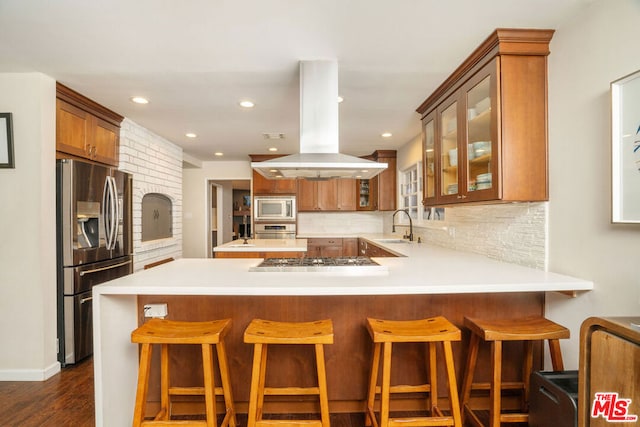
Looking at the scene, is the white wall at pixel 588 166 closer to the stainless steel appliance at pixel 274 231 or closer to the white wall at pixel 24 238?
the white wall at pixel 24 238

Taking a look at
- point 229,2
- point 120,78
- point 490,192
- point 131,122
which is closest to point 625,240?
point 490,192

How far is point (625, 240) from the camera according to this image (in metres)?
1.49

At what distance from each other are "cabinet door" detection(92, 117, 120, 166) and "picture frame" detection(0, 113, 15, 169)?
25.8 inches

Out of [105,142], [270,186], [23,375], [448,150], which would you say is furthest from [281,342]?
[270,186]

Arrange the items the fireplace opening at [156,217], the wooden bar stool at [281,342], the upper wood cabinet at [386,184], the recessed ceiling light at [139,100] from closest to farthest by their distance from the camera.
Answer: the wooden bar stool at [281,342], the recessed ceiling light at [139,100], the fireplace opening at [156,217], the upper wood cabinet at [386,184]

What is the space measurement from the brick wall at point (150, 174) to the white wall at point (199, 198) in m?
1.28

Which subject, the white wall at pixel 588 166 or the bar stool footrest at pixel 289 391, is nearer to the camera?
the white wall at pixel 588 166

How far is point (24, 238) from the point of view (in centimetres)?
242

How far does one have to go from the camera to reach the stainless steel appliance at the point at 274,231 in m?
5.69

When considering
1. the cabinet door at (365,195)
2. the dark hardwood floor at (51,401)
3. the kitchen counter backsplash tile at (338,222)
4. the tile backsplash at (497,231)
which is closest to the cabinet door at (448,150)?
the tile backsplash at (497,231)

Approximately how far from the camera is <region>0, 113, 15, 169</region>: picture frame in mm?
2418

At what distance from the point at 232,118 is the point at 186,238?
346 centimetres

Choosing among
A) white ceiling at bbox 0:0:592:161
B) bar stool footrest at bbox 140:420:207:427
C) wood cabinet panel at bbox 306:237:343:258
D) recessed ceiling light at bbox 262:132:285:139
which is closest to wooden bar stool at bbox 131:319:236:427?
bar stool footrest at bbox 140:420:207:427

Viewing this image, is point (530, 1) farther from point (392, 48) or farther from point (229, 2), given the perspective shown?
point (229, 2)
